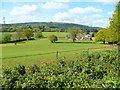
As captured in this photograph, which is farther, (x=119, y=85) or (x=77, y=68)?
(x=77, y=68)

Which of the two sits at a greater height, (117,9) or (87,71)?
(117,9)

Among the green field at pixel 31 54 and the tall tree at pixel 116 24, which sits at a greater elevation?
the tall tree at pixel 116 24

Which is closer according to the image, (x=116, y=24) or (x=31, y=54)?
(x=31, y=54)

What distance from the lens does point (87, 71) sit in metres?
4.05

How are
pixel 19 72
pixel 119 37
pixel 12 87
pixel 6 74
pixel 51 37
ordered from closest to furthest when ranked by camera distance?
pixel 12 87, pixel 6 74, pixel 19 72, pixel 119 37, pixel 51 37

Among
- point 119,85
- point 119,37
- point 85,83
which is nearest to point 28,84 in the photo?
point 85,83

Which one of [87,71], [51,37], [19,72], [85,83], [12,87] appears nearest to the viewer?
[12,87]

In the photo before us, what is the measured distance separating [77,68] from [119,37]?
19.0 metres

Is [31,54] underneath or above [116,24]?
underneath

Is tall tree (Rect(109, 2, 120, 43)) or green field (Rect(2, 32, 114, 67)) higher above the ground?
tall tree (Rect(109, 2, 120, 43))

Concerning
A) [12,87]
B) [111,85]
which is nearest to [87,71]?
[111,85]

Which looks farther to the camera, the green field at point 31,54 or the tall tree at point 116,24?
the tall tree at point 116,24

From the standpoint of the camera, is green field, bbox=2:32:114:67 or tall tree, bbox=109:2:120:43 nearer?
green field, bbox=2:32:114:67

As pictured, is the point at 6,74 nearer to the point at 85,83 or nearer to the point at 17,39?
the point at 85,83
